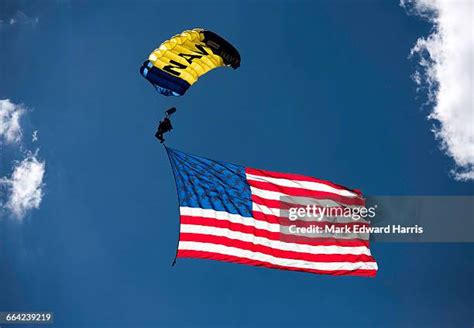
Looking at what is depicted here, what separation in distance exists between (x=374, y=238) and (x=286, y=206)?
326 cm

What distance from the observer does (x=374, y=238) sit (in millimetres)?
18984

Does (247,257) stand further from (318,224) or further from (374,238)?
(374,238)

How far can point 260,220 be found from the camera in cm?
1784

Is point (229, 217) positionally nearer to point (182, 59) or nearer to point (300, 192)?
point (300, 192)

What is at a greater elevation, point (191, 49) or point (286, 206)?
point (191, 49)

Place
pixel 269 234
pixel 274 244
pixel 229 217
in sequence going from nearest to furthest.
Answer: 1. pixel 229 217
2. pixel 274 244
3. pixel 269 234

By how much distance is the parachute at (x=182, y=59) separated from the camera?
18297 millimetres

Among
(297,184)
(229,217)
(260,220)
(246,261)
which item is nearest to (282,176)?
(297,184)

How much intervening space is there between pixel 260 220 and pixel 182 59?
19.1ft

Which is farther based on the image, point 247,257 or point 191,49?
point 191,49

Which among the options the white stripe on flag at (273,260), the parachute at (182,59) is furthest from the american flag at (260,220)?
the parachute at (182,59)

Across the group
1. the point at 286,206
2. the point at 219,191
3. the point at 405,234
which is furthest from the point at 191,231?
the point at 405,234

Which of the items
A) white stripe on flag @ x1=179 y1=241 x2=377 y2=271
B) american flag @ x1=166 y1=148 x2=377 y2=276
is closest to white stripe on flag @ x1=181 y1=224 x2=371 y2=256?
american flag @ x1=166 y1=148 x2=377 y2=276

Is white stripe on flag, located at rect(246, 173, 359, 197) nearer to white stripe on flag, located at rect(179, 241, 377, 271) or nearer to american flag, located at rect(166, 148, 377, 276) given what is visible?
american flag, located at rect(166, 148, 377, 276)
